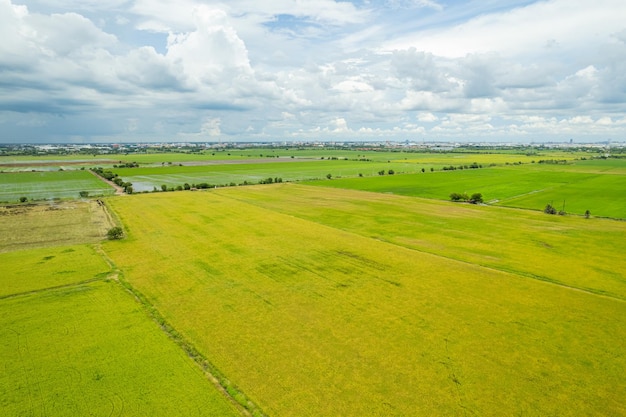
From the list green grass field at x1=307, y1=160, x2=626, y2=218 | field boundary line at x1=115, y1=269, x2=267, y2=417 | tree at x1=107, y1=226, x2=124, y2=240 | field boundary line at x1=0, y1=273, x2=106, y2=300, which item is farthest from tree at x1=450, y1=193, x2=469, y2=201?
field boundary line at x1=0, y1=273, x2=106, y2=300

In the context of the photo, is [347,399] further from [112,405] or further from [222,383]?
[112,405]

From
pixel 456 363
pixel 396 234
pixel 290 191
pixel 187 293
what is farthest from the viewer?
pixel 290 191

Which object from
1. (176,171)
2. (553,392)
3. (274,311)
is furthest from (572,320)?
A: (176,171)

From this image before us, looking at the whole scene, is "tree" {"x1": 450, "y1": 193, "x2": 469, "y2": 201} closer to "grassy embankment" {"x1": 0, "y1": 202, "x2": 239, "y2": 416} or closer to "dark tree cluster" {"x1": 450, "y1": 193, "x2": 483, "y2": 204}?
"dark tree cluster" {"x1": 450, "y1": 193, "x2": 483, "y2": 204}

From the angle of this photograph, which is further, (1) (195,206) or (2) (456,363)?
(1) (195,206)

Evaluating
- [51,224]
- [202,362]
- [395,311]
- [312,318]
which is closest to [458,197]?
[395,311]

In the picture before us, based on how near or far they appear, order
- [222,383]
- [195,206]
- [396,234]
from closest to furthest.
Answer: [222,383] < [396,234] < [195,206]

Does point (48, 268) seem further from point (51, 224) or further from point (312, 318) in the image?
point (312, 318)

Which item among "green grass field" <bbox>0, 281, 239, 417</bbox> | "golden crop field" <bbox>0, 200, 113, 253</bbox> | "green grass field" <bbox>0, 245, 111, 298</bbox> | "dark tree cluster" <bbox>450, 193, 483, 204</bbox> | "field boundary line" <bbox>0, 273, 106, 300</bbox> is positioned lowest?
"green grass field" <bbox>0, 281, 239, 417</bbox>
